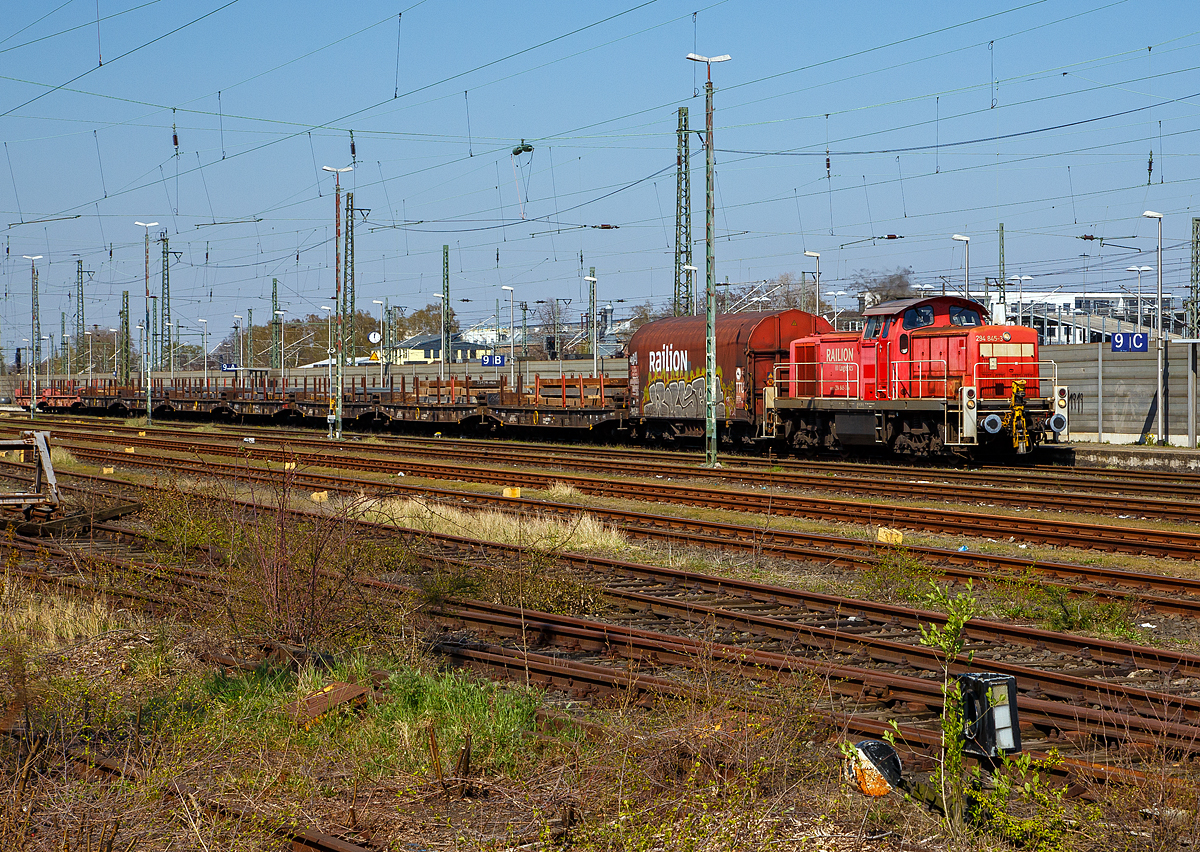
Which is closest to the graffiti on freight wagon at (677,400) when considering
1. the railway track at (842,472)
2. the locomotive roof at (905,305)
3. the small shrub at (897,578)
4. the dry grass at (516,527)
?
the railway track at (842,472)

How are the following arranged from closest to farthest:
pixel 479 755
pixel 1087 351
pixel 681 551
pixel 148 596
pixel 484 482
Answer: pixel 479 755, pixel 148 596, pixel 681 551, pixel 484 482, pixel 1087 351

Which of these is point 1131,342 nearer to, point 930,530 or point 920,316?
point 920,316

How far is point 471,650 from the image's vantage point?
7910mm

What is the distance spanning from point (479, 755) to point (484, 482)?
53.2 feet

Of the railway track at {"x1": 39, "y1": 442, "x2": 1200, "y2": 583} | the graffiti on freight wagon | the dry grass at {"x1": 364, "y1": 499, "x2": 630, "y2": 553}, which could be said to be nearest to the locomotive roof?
the graffiti on freight wagon

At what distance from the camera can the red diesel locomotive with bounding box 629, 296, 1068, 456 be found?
2183 centimetres

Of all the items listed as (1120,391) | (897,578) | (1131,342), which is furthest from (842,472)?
(1120,391)

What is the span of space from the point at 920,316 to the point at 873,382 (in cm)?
190

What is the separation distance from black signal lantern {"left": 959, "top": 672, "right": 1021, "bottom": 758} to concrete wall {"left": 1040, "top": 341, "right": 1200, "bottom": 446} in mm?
26834

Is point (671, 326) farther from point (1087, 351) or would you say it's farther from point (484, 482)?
point (1087, 351)

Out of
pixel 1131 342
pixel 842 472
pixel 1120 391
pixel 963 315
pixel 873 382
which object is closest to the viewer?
pixel 842 472

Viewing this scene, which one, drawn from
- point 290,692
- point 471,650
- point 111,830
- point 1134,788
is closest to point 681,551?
point 471,650

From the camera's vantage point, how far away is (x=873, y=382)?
24031 mm

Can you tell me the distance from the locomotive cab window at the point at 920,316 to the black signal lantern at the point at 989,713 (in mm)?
19467
